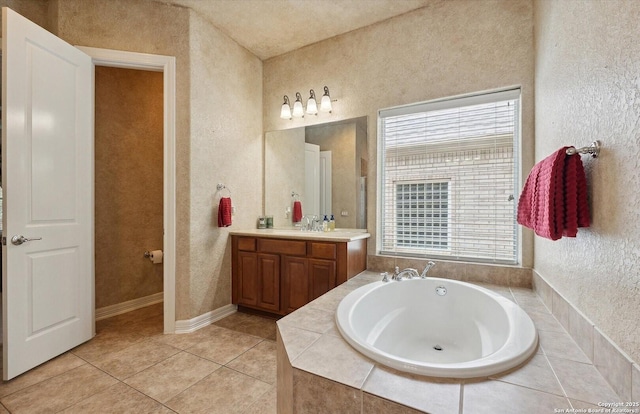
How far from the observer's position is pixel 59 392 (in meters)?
1.63

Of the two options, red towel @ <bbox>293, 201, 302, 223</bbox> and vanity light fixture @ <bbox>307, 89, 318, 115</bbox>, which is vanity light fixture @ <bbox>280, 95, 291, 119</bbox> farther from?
red towel @ <bbox>293, 201, 302, 223</bbox>

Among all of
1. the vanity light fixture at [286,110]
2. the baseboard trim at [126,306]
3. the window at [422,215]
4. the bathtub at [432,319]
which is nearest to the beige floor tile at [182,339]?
the baseboard trim at [126,306]

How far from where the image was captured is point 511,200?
2172 mm

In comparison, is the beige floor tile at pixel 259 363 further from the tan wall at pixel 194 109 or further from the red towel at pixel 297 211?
the red towel at pixel 297 211

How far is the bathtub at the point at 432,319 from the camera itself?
1.53 meters

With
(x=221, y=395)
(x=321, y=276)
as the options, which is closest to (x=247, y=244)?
(x=321, y=276)

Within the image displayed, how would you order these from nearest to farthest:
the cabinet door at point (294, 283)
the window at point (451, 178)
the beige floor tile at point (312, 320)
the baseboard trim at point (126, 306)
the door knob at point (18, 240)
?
1. the beige floor tile at point (312, 320)
2. the door knob at point (18, 240)
3. the window at point (451, 178)
4. the cabinet door at point (294, 283)
5. the baseboard trim at point (126, 306)

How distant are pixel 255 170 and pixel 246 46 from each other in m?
1.30

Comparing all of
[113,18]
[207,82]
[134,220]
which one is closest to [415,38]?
[207,82]

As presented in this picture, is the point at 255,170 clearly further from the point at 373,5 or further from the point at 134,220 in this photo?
the point at 373,5

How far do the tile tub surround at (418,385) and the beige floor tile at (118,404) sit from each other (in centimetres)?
80

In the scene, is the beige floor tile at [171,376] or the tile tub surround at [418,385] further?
the beige floor tile at [171,376]

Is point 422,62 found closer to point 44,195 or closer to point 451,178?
point 451,178

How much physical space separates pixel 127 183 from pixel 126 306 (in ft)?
4.20
